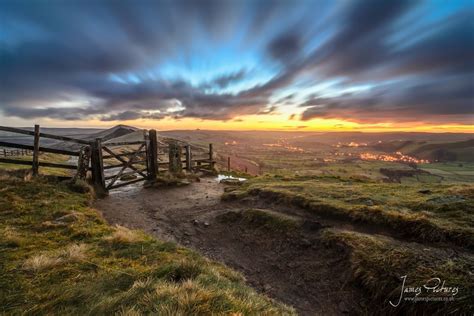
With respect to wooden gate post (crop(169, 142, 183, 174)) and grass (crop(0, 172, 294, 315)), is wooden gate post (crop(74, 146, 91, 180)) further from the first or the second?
wooden gate post (crop(169, 142, 183, 174))

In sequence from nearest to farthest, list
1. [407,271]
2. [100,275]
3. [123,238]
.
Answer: [100,275], [407,271], [123,238]

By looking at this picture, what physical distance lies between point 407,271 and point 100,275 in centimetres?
576

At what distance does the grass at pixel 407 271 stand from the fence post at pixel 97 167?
12.2 metres

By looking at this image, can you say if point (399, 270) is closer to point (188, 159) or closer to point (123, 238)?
point (123, 238)

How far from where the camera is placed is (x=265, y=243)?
24.2 feet

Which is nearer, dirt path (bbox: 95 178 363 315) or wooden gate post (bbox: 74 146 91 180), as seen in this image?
dirt path (bbox: 95 178 363 315)

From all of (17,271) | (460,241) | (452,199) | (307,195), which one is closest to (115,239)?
(17,271)

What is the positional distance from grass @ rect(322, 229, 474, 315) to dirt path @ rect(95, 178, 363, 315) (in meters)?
0.38

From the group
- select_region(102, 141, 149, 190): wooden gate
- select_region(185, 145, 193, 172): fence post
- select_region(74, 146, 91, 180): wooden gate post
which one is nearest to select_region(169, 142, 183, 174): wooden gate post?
select_region(185, 145, 193, 172): fence post

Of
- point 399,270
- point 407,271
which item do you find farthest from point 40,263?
point 407,271

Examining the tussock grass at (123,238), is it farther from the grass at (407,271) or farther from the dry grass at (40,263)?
the grass at (407,271)

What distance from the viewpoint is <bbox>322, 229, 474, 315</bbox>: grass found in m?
3.89

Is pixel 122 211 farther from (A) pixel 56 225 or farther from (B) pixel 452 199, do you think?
(B) pixel 452 199

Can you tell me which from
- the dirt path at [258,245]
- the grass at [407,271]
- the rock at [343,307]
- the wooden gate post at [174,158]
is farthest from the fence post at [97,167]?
the grass at [407,271]
